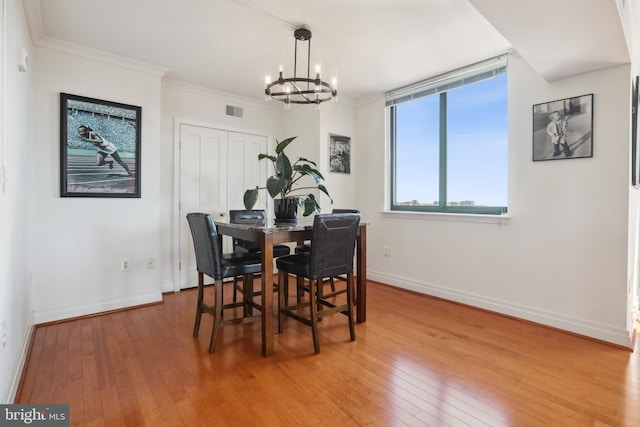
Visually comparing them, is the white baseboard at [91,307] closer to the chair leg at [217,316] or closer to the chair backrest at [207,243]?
the chair backrest at [207,243]

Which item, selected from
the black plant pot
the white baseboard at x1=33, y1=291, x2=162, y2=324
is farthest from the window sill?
the white baseboard at x1=33, y1=291, x2=162, y2=324

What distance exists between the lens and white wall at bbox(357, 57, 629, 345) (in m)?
2.46

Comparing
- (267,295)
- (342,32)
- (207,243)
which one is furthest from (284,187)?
(342,32)

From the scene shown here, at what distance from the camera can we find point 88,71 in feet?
9.95

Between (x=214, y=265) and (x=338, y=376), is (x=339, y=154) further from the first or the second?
(x=338, y=376)

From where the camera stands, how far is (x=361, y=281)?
116 inches

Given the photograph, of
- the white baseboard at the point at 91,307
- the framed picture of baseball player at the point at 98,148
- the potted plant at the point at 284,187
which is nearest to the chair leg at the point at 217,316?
the potted plant at the point at 284,187

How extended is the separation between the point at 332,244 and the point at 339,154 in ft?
7.44

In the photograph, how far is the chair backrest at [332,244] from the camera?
2.32m

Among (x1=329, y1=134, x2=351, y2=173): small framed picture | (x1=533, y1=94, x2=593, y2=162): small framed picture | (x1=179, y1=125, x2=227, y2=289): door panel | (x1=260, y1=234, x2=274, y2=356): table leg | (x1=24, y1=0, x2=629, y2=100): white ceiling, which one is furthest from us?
(x1=329, y1=134, x2=351, y2=173): small framed picture

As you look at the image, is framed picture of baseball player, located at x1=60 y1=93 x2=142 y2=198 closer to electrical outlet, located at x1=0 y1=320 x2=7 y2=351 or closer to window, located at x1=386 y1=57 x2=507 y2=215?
electrical outlet, located at x1=0 y1=320 x2=7 y2=351

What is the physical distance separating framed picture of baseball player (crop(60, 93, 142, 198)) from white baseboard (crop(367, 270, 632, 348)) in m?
3.23

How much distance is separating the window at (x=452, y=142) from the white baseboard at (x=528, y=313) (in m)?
0.89

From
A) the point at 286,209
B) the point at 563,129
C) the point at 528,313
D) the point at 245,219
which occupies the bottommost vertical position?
the point at 528,313
